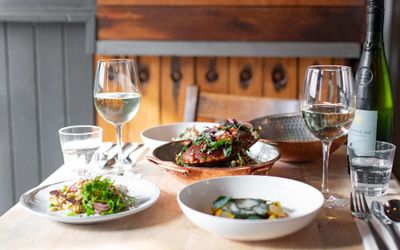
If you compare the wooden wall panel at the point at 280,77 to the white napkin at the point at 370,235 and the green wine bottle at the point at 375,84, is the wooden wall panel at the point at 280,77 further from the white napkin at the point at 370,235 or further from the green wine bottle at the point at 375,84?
the white napkin at the point at 370,235

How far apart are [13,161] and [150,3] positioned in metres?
0.94

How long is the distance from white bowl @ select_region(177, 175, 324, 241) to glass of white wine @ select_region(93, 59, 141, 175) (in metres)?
0.31

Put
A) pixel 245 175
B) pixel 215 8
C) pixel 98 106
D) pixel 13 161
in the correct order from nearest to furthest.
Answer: pixel 245 175 < pixel 98 106 < pixel 215 8 < pixel 13 161

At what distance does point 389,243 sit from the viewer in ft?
2.78

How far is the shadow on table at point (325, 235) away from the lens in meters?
0.86

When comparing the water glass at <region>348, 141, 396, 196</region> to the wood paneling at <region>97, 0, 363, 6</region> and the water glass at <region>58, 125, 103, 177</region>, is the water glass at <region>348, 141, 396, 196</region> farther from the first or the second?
the wood paneling at <region>97, 0, 363, 6</region>

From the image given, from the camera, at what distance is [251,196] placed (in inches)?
40.1

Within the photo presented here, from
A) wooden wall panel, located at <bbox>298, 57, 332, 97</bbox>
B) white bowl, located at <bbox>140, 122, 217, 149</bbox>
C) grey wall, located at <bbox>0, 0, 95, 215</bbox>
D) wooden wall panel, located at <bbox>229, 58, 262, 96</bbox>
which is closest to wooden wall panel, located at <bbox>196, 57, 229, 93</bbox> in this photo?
wooden wall panel, located at <bbox>229, 58, 262, 96</bbox>

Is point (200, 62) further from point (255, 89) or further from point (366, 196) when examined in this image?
point (366, 196)

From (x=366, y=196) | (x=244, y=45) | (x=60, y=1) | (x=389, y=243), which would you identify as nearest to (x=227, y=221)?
(x=389, y=243)

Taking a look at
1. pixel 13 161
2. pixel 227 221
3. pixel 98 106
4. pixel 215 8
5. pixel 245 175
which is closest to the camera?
pixel 227 221

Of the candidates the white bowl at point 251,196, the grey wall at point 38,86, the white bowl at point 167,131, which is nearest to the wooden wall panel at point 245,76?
the grey wall at point 38,86

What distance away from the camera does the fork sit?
870mm

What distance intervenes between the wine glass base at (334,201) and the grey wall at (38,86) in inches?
58.5
